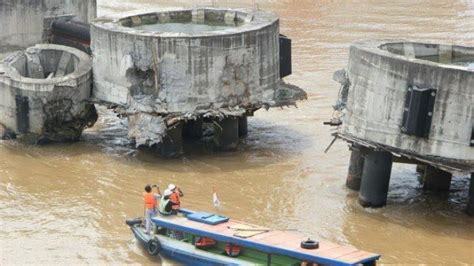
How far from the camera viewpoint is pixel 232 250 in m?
17.7

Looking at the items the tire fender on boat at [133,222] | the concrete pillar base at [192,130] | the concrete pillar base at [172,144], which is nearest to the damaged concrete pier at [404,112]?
the concrete pillar base at [172,144]

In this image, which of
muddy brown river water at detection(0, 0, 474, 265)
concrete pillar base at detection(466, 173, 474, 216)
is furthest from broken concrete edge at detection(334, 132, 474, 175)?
muddy brown river water at detection(0, 0, 474, 265)

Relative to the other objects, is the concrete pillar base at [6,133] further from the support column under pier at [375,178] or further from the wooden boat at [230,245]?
the support column under pier at [375,178]

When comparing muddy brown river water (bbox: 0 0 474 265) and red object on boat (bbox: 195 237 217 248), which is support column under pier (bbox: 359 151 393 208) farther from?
red object on boat (bbox: 195 237 217 248)

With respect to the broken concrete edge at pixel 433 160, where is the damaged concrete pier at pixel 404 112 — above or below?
above

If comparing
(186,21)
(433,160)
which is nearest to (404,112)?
(433,160)

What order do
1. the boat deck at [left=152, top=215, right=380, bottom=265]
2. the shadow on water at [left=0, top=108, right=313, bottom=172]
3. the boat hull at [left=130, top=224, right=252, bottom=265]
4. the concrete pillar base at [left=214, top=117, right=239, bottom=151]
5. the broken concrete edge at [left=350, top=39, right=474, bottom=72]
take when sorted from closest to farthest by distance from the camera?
1. the boat deck at [left=152, top=215, right=380, bottom=265]
2. the boat hull at [left=130, top=224, right=252, bottom=265]
3. the broken concrete edge at [left=350, top=39, right=474, bottom=72]
4. the shadow on water at [left=0, top=108, right=313, bottom=172]
5. the concrete pillar base at [left=214, top=117, right=239, bottom=151]

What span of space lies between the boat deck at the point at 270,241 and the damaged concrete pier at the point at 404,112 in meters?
3.86

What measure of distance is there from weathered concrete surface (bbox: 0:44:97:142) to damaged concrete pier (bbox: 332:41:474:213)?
760cm

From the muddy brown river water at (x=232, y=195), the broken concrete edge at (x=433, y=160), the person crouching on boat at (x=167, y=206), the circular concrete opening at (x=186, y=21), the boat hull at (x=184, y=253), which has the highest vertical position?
the circular concrete opening at (x=186, y=21)

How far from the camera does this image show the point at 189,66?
2439 centimetres

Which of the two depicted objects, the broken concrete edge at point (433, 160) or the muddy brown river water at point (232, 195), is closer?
the broken concrete edge at point (433, 160)

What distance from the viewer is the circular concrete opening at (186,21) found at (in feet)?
88.0

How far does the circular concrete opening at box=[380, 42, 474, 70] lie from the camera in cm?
2261
